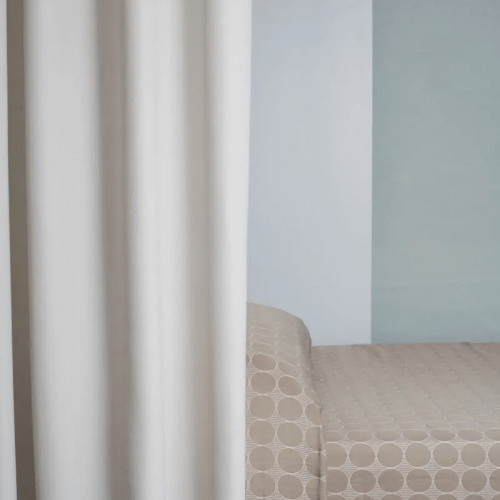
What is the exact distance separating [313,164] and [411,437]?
1400 mm

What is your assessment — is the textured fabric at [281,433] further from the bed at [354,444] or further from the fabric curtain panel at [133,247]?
the fabric curtain panel at [133,247]

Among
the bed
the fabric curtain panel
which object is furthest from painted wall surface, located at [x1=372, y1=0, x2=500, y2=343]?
the fabric curtain panel

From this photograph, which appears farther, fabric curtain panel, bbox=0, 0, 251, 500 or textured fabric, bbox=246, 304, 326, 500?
textured fabric, bbox=246, 304, 326, 500

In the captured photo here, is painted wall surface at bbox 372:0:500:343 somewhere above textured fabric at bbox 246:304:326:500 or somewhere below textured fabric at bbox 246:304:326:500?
above

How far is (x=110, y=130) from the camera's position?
838 mm

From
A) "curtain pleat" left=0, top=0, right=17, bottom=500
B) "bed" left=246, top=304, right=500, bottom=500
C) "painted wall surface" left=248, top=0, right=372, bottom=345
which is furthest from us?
"painted wall surface" left=248, top=0, right=372, bottom=345

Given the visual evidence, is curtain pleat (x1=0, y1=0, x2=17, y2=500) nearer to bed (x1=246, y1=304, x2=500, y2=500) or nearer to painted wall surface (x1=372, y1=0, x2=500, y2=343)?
bed (x1=246, y1=304, x2=500, y2=500)

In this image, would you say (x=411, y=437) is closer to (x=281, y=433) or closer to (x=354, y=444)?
(x=354, y=444)

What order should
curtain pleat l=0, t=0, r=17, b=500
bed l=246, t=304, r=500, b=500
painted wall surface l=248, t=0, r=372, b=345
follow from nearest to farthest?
curtain pleat l=0, t=0, r=17, b=500 < bed l=246, t=304, r=500, b=500 < painted wall surface l=248, t=0, r=372, b=345

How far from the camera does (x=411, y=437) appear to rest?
1.52 meters

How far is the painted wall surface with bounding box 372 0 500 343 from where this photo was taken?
2559 mm

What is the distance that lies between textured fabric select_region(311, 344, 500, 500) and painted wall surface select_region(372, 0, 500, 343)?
0.67 meters

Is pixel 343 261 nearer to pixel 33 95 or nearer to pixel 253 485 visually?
pixel 253 485

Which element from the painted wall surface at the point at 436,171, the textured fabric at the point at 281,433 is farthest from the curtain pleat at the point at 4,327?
the painted wall surface at the point at 436,171
